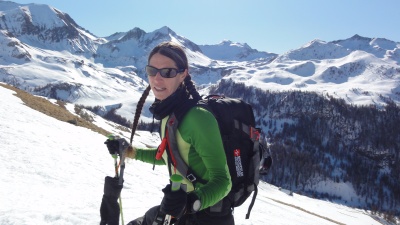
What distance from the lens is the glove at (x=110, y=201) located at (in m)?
4.72

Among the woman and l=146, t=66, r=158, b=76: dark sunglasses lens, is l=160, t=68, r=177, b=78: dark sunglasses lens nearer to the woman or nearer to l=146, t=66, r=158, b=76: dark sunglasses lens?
the woman

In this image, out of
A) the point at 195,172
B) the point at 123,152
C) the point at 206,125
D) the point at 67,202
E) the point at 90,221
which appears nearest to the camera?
the point at 206,125

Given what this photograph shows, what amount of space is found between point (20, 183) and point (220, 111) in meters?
9.31

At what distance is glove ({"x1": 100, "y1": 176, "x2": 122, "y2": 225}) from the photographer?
4.72 m

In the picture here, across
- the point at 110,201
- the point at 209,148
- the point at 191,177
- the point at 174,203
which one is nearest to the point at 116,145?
the point at 110,201

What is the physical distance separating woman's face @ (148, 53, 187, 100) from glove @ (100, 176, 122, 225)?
4.84ft

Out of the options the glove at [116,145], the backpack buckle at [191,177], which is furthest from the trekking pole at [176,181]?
the glove at [116,145]

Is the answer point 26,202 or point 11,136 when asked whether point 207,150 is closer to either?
point 26,202

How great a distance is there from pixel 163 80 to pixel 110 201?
79.6 inches

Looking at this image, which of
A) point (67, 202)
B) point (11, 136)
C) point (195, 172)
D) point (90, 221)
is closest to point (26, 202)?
point (67, 202)

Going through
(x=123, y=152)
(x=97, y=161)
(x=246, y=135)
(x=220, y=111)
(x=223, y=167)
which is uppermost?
(x=220, y=111)

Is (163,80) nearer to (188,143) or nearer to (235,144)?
(188,143)

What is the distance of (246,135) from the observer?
435cm

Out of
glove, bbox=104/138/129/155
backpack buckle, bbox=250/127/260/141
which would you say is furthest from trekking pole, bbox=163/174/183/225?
glove, bbox=104/138/129/155
